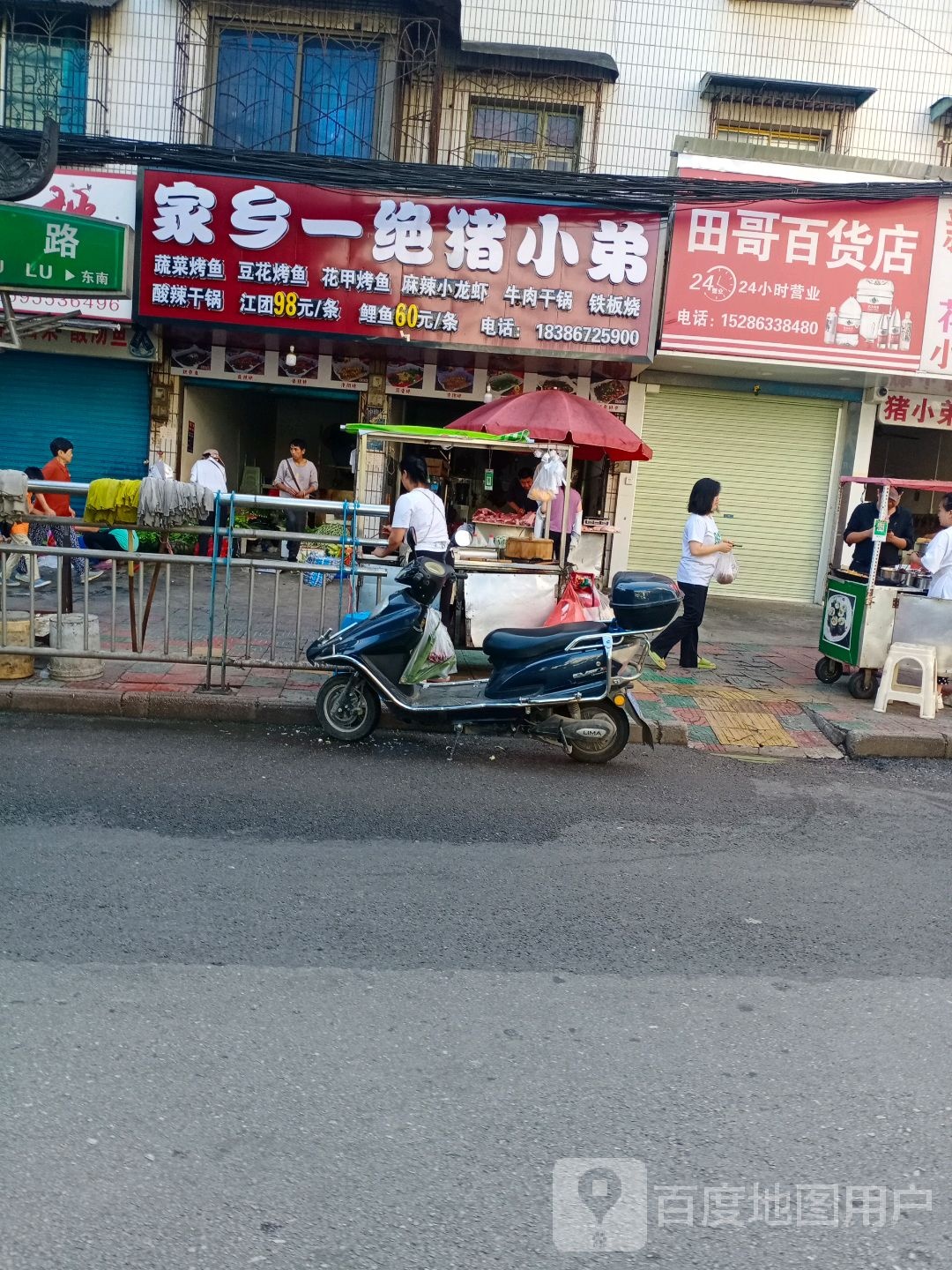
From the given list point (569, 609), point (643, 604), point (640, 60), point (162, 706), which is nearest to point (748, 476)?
point (640, 60)

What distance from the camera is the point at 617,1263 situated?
8.20 ft

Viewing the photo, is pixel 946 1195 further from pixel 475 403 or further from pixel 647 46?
pixel 647 46

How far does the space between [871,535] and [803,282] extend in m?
4.60

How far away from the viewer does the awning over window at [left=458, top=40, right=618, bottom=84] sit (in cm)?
1312

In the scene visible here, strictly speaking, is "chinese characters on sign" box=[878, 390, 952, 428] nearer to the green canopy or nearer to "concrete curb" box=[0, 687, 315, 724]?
the green canopy

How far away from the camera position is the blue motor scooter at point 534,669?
6652mm

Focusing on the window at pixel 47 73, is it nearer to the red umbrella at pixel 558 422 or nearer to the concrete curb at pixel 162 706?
the red umbrella at pixel 558 422

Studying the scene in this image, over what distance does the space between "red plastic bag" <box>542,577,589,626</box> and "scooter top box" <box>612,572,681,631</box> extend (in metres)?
1.45

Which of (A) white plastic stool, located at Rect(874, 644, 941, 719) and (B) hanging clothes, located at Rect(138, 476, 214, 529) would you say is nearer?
(B) hanging clothes, located at Rect(138, 476, 214, 529)

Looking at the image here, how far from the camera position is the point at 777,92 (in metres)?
13.6

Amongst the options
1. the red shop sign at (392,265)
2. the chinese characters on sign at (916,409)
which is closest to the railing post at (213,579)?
the red shop sign at (392,265)

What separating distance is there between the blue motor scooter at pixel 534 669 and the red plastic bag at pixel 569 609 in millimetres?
1326

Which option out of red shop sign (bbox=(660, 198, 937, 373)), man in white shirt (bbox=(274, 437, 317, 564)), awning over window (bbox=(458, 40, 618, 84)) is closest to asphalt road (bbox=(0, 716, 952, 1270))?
red shop sign (bbox=(660, 198, 937, 373))

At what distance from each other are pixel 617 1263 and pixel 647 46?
557 inches
